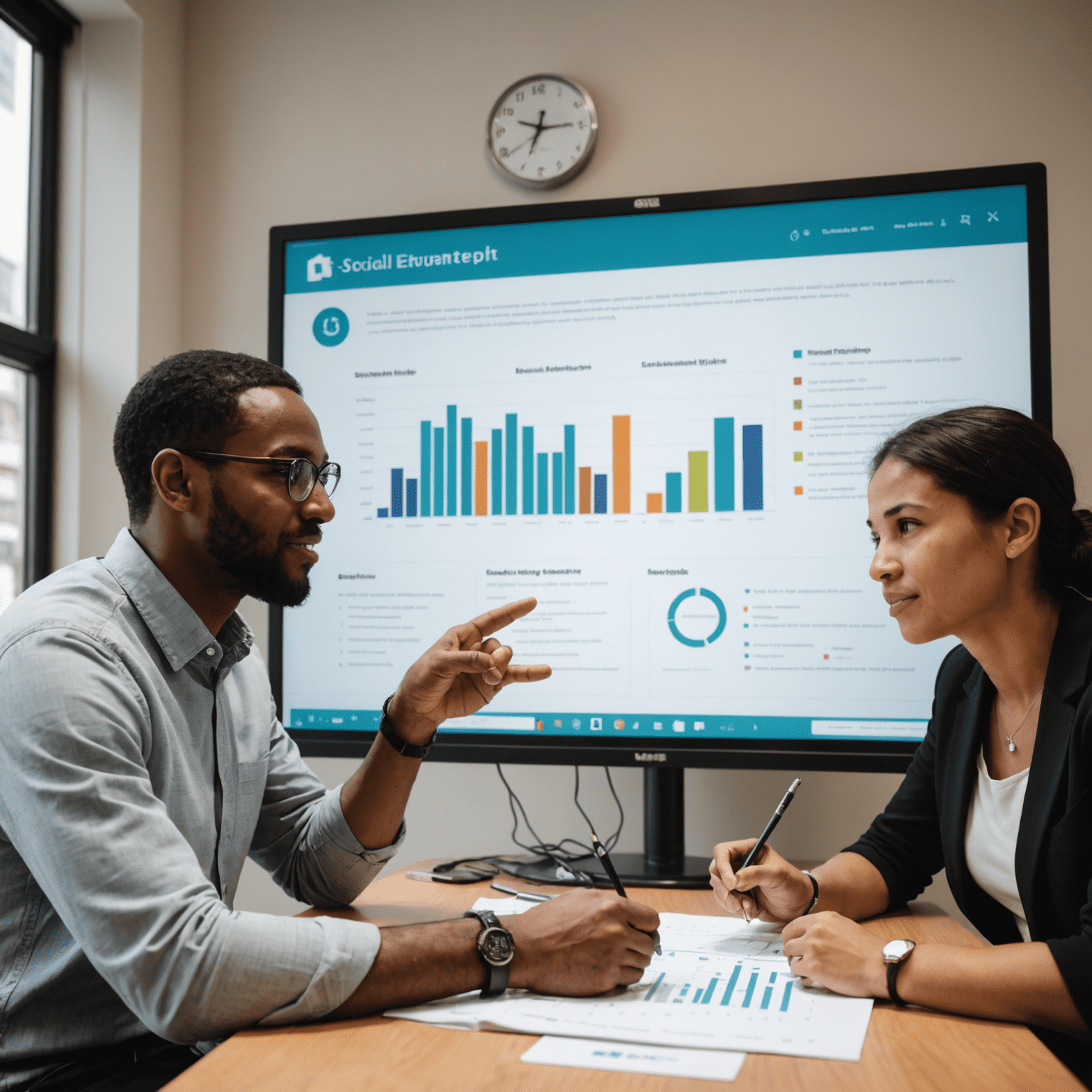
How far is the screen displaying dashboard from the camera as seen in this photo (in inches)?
63.6

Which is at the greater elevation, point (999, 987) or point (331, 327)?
point (331, 327)

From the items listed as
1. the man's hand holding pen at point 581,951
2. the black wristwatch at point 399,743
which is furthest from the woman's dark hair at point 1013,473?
the black wristwatch at point 399,743

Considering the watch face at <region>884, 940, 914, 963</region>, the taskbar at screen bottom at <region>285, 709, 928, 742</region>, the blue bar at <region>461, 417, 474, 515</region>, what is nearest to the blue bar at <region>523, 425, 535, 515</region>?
the blue bar at <region>461, 417, 474, 515</region>

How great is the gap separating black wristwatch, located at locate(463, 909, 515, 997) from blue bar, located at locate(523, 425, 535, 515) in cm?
92

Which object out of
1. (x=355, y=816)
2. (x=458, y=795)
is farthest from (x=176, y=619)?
(x=458, y=795)

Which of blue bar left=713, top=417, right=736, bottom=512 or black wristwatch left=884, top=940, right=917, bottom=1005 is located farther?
blue bar left=713, top=417, right=736, bottom=512

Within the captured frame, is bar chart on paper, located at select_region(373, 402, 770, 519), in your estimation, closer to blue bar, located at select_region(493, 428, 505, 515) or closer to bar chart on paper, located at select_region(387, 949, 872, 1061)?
blue bar, located at select_region(493, 428, 505, 515)

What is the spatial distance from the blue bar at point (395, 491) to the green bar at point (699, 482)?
58cm

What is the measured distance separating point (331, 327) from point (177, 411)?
69 cm

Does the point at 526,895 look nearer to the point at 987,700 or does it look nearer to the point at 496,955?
the point at 496,955

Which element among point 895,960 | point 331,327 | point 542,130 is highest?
point 542,130

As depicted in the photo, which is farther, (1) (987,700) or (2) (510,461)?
(2) (510,461)

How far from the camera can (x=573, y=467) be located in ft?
5.70

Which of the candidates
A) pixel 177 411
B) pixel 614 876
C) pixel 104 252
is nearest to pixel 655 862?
pixel 614 876
